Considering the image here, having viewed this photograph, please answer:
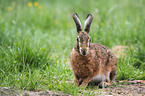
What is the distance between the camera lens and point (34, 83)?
3.62 metres

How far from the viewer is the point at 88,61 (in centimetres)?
392

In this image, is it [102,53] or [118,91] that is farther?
[102,53]

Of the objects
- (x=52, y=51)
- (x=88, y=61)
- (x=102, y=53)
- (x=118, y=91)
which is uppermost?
(x=52, y=51)

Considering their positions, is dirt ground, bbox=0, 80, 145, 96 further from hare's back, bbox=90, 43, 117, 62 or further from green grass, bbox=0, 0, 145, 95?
hare's back, bbox=90, 43, 117, 62

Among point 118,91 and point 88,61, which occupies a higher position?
point 88,61

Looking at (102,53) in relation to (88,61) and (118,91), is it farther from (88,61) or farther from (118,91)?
(118,91)

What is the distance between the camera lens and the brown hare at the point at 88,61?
3.73 metres

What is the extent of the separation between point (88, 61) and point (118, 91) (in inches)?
26.5

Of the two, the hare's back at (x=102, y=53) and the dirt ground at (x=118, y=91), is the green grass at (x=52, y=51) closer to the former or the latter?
the dirt ground at (x=118, y=91)

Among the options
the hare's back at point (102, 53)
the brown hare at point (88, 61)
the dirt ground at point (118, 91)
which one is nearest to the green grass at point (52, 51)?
the dirt ground at point (118, 91)

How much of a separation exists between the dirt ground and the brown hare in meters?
0.19

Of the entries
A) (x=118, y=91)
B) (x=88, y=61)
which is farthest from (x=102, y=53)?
(x=118, y=91)

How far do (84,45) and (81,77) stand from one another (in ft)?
2.17

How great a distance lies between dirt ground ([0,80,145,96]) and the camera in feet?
10.8
